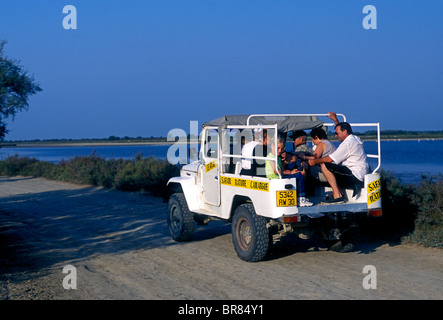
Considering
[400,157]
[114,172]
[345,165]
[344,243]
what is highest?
[345,165]

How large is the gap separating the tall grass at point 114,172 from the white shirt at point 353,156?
10.6m

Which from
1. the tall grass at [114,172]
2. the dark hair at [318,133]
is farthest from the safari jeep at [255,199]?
the tall grass at [114,172]

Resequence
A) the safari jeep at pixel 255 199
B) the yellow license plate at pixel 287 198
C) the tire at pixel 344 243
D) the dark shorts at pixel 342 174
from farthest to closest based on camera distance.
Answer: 1. the tire at pixel 344 243
2. the dark shorts at pixel 342 174
3. the safari jeep at pixel 255 199
4. the yellow license plate at pixel 287 198

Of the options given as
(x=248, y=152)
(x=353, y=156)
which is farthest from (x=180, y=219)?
(x=353, y=156)

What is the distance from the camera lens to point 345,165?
8812 mm

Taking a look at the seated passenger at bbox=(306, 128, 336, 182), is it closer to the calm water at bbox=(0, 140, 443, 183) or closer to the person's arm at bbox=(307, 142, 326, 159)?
the person's arm at bbox=(307, 142, 326, 159)

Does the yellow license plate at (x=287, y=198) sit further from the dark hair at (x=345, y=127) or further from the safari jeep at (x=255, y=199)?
the dark hair at (x=345, y=127)

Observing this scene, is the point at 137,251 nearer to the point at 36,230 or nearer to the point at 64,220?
the point at 36,230

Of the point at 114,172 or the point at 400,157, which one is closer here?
the point at 114,172

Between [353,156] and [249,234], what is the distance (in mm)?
2132

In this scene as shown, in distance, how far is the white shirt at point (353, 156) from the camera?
8.68 m

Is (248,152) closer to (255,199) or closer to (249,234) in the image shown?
(255,199)

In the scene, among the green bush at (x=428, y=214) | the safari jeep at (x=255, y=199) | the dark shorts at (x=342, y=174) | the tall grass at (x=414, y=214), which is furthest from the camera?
the tall grass at (x=414, y=214)

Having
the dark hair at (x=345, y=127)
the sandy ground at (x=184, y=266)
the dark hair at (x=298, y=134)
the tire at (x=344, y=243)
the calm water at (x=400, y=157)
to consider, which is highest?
the dark hair at (x=345, y=127)
